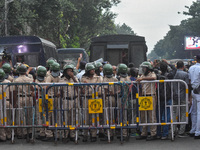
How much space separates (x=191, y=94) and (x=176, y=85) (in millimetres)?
570

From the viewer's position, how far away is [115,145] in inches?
347

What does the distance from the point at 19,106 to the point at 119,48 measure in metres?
10.5

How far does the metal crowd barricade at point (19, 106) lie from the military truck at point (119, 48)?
10.2m

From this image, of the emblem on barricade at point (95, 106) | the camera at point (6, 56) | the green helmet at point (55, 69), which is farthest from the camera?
the camera at point (6, 56)

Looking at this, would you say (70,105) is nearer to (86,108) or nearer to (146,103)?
(86,108)

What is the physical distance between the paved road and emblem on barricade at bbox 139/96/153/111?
2.40 feet

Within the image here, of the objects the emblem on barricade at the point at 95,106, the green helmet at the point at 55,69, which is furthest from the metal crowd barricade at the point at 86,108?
the green helmet at the point at 55,69

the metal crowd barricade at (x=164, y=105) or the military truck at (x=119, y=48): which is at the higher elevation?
the military truck at (x=119, y=48)

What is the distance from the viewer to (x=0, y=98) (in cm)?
923

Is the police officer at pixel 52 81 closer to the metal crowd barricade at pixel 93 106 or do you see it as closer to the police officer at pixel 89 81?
the metal crowd barricade at pixel 93 106

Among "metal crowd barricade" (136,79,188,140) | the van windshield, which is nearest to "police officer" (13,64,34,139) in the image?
"metal crowd barricade" (136,79,188,140)

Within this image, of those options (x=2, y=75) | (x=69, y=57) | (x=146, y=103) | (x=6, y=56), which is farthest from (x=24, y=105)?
(x=69, y=57)

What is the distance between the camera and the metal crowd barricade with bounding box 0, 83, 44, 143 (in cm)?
923

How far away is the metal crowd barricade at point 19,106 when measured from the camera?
9227 mm
